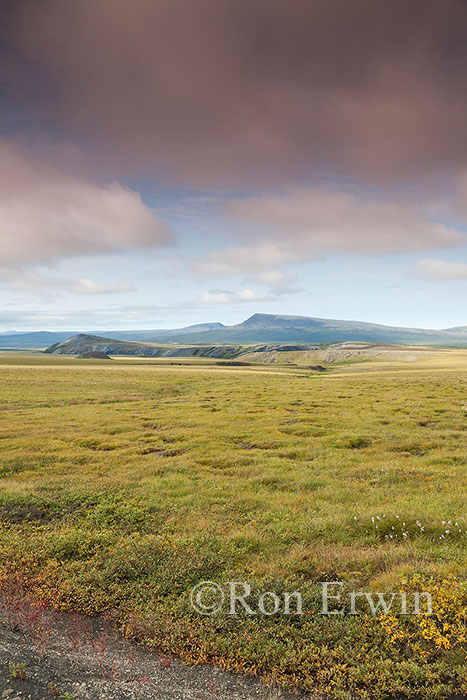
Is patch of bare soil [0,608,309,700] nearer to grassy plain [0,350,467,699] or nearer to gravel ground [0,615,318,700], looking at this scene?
gravel ground [0,615,318,700]

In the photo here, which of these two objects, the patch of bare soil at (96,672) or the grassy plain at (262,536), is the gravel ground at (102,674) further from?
the grassy plain at (262,536)

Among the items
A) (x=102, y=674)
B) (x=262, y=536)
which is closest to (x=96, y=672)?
(x=102, y=674)

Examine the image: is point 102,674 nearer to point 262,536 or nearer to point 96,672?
point 96,672

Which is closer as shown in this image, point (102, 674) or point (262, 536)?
point (102, 674)

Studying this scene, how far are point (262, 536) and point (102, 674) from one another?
598 centimetres

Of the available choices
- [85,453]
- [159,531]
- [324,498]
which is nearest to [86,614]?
[159,531]

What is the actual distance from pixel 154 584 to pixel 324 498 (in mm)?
8022

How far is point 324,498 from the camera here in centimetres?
1443

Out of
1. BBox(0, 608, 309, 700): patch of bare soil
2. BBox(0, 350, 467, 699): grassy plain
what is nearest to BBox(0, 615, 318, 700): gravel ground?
BBox(0, 608, 309, 700): patch of bare soil

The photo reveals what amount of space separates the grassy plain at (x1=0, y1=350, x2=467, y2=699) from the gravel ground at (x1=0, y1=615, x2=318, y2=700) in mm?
352

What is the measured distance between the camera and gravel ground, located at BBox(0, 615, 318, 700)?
601 centimetres

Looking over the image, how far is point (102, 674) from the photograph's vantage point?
255 inches

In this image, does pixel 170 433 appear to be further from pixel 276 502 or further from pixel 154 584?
pixel 154 584

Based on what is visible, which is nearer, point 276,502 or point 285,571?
point 285,571
